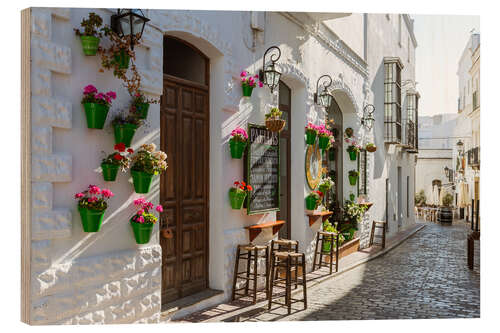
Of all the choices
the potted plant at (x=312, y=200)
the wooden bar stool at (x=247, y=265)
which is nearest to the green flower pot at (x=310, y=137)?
the potted plant at (x=312, y=200)

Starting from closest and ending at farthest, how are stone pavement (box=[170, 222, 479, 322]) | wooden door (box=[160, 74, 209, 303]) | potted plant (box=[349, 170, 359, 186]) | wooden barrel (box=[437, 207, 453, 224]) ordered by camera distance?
wooden door (box=[160, 74, 209, 303])
stone pavement (box=[170, 222, 479, 322])
potted plant (box=[349, 170, 359, 186])
wooden barrel (box=[437, 207, 453, 224])

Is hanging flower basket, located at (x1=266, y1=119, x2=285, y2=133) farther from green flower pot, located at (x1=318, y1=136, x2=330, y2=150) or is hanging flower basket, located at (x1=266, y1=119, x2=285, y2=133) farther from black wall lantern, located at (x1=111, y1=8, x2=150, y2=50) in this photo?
Answer: black wall lantern, located at (x1=111, y1=8, x2=150, y2=50)

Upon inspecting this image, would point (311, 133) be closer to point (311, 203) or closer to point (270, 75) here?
point (311, 203)

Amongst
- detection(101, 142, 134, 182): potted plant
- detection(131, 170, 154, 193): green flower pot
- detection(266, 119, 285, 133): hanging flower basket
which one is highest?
detection(266, 119, 285, 133): hanging flower basket

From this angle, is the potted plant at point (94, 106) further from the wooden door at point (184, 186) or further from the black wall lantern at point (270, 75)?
the black wall lantern at point (270, 75)

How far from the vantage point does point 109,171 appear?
3.97 metres

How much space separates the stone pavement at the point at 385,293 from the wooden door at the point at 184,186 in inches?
19.2

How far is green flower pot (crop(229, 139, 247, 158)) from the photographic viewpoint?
5.81 m

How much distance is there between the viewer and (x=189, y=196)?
547 centimetres

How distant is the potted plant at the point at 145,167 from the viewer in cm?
420

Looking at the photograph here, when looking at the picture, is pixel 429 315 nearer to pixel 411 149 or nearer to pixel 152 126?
pixel 152 126

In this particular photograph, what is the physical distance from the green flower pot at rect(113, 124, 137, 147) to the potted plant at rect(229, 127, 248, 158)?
6.13 ft

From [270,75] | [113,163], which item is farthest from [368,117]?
[113,163]

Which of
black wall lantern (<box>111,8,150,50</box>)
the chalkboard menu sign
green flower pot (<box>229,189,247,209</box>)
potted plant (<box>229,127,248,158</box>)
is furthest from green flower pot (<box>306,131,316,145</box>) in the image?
black wall lantern (<box>111,8,150,50</box>)
